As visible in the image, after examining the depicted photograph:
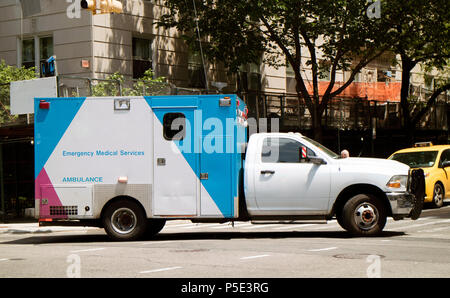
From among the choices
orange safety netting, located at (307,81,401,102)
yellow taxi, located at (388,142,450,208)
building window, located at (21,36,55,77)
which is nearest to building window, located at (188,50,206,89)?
building window, located at (21,36,55,77)

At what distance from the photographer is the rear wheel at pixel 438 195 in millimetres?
20734

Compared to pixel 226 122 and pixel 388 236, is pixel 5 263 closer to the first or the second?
pixel 226 122

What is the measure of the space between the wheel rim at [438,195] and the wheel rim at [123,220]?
36.1 feet

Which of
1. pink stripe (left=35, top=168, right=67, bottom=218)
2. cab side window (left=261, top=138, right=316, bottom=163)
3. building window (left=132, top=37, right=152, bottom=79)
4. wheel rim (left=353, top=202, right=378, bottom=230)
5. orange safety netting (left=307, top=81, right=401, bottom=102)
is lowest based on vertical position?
wheel rim (left=353, top=202, right=378, bottom=230)

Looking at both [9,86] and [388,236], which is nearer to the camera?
[388,236]

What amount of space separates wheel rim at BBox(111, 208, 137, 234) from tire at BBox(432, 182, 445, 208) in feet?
35.9

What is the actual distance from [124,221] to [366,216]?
15.5 feet

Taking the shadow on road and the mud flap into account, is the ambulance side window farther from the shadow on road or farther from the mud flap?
the mud flap

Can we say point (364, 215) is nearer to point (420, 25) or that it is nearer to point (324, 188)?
point (324, 188)

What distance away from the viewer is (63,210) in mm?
13500

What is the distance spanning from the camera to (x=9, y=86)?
20.2m

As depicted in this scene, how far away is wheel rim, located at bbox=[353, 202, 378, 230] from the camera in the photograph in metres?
12.9
